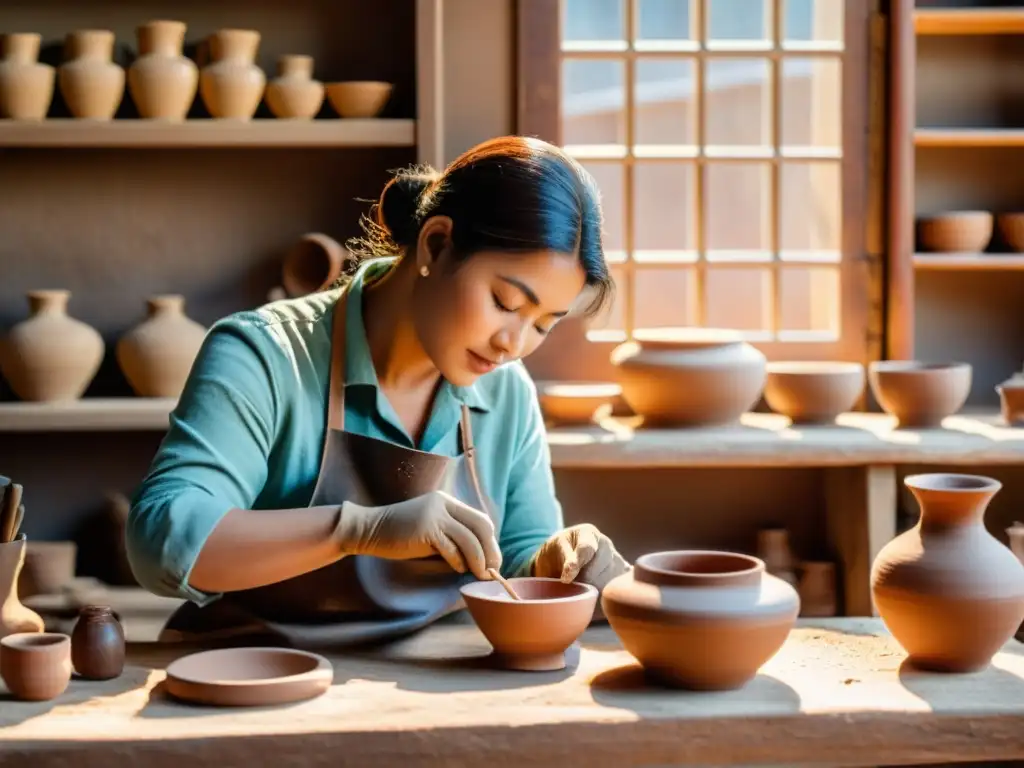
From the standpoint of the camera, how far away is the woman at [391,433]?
205 cm

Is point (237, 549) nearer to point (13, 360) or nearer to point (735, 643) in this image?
point (735, 643)

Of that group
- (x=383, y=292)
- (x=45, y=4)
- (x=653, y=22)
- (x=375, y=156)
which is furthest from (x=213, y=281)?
(x=653, y=22)

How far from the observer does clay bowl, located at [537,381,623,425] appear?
3.81 meters

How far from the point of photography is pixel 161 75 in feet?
12.7

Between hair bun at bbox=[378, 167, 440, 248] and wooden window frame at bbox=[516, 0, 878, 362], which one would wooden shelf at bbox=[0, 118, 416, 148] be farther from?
hair bun at bbox=[378, 167, 440, 248]

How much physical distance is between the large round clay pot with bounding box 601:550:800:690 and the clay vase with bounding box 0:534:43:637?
2.76 feet

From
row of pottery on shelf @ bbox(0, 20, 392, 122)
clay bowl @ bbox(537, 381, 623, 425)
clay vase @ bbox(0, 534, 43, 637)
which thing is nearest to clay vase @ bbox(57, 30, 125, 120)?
row of pottery on shelf @ bbox(0, 20, 392, 122)

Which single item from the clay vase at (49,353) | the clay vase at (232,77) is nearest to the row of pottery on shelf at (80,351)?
the clay vase at (49,353)

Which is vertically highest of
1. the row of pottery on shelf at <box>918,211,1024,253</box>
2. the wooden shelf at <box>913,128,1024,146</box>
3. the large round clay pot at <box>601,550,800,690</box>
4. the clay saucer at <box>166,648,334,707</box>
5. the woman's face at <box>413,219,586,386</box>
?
the wooden shelf at <box>913,128,1024,146</box>

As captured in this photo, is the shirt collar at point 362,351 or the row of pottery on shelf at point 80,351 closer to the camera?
the shirt collar at point 362,351

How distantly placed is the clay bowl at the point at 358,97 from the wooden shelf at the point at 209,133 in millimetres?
83

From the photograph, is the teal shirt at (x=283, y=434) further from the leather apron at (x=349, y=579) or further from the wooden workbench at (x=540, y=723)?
the wooden workbench at (x=540, y=723)

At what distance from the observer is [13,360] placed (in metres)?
3.89

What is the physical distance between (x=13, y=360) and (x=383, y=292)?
73.7 inches
